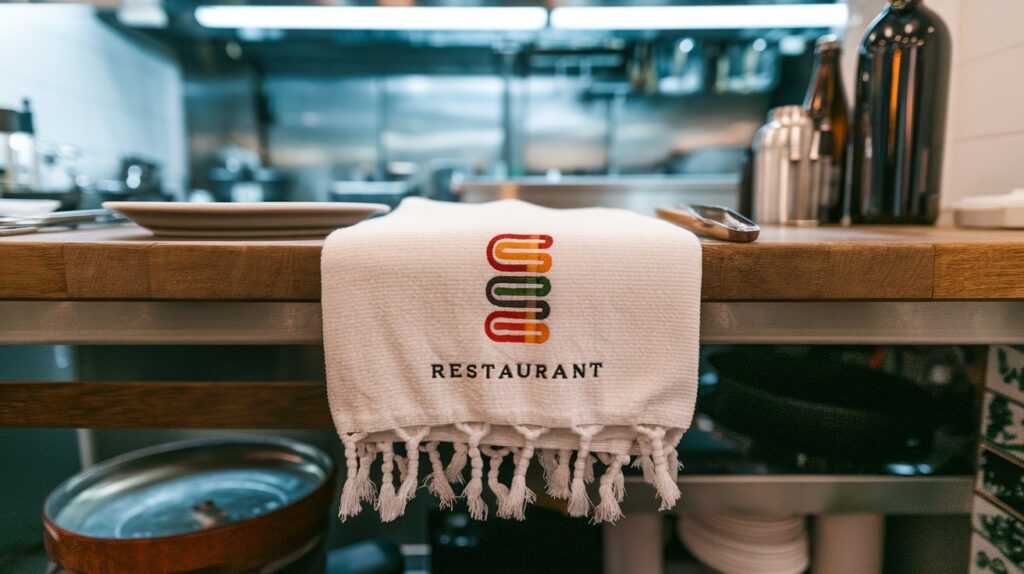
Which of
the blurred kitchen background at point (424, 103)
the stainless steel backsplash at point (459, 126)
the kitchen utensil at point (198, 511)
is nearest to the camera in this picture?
the kitchen utensil at point (198, 511)

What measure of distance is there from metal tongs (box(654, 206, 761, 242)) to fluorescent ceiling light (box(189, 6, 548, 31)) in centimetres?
183

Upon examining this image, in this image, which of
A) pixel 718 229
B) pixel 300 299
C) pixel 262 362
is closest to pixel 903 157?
pixel 718 229

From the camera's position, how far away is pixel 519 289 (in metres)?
0.53

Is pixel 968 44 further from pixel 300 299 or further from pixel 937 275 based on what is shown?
pixel 300 299

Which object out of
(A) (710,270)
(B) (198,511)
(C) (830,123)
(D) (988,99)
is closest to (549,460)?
(A) (710,270)

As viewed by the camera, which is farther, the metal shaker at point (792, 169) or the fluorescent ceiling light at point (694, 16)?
the fluorescent ceiling light at point (694, 16)

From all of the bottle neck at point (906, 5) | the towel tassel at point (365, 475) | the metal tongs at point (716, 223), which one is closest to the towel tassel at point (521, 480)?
the towel tassel at point (365, 475)

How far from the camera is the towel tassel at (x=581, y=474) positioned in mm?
524

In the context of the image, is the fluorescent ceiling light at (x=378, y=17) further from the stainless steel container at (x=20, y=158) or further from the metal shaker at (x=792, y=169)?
the metal shaker at (x=792, y=169)

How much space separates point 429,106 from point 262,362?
294 cm

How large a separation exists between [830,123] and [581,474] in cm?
77

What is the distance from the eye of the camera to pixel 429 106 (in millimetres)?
3729

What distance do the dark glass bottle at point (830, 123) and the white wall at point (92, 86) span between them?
7.78ft

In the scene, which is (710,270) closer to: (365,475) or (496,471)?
(496,471)
